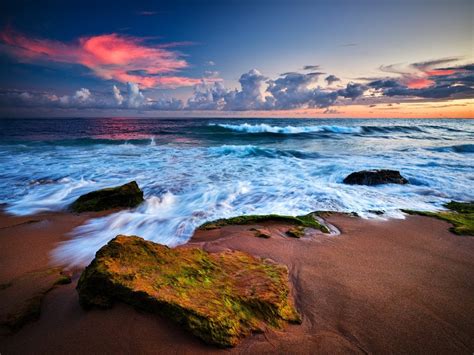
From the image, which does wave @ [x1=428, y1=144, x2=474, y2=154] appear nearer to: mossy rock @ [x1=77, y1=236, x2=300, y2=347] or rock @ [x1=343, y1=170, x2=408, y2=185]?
rock @ [x1=343, y1=170, x2=408, y2=185]

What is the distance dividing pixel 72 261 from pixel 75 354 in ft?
7.08

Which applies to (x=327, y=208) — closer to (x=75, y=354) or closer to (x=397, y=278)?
(x=397, y=278)

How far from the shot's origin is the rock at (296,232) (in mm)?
4152

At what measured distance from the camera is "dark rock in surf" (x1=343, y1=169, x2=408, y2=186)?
25.2ft

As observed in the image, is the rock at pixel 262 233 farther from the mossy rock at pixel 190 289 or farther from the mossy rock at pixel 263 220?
the mossy rock at pixel 190 289

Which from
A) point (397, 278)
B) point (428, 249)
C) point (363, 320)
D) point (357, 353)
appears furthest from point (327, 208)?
point (357, 353)

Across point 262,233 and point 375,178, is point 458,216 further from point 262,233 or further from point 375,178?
point 262,233

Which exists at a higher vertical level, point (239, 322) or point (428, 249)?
point (239, 322)

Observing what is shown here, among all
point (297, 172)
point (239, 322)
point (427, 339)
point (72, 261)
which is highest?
Result: point (239, 322)

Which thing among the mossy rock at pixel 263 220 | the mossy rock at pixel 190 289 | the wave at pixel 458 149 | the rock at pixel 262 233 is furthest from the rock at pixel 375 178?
the wave at pixel 458 149

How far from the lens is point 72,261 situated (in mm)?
3637

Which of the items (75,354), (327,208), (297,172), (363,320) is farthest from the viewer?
(297,172)

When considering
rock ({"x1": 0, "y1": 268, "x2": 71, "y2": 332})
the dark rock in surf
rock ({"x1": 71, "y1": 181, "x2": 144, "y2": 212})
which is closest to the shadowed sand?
rock ({"x1": 0, "y1": 268, "x2": 71, "y2": 332})

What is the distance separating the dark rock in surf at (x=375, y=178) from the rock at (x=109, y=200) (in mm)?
6270
